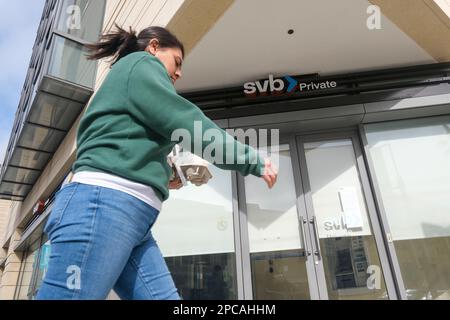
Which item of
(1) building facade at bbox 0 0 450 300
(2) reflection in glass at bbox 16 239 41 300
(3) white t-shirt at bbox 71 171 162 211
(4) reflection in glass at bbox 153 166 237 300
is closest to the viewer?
(3) white t-shirt at bbox 71 171 162 211

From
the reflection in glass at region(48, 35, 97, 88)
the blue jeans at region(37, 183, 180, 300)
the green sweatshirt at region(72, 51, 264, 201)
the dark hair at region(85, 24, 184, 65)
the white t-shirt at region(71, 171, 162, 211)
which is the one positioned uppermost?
the reflection in glass at region(48, 35, 97, 88)

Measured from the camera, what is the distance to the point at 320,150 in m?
Answer: 4.49

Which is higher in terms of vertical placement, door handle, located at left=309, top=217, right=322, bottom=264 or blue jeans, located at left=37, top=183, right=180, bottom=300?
door handle, located at left=309, top=217, right=322, bottom=264

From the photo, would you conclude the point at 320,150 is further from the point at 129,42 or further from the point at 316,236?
the point at 129,42

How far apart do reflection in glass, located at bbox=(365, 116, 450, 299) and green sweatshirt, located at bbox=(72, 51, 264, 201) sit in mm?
3591

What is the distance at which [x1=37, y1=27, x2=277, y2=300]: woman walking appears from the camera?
93 centimetres

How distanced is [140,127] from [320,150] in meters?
3.75

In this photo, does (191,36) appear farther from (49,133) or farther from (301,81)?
(49,133)

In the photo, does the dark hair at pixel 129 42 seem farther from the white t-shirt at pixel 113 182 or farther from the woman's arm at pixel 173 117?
the white t-shirt at pixel 113 182

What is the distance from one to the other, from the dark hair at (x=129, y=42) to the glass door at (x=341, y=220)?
3223mm

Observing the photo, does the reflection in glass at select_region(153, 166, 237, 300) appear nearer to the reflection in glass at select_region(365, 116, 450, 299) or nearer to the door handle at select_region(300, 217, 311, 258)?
the door handle at select_region(300, 217, 311, 258)

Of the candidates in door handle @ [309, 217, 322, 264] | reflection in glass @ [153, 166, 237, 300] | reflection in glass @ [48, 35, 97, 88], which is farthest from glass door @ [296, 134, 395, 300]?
reflection in glass @ [48, 35, 97, 88]

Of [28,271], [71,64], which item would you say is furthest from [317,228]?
[28,271]
